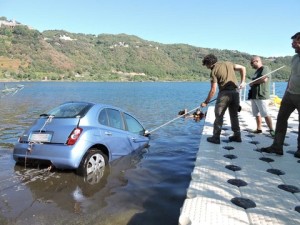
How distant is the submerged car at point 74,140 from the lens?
5.64 meters

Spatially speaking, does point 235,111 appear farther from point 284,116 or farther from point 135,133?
point 135,133

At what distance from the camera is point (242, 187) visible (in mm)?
4672

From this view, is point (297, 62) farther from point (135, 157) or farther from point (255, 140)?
point (135, 157)

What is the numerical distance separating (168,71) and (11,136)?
160 meters

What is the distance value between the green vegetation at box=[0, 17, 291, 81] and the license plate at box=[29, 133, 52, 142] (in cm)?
11646

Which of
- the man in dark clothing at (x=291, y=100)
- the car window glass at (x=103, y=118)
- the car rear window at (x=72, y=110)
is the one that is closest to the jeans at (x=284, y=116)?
the man in dark clothing at (x=291, y=100)

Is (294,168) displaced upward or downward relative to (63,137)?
downward

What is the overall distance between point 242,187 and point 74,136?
3003mm

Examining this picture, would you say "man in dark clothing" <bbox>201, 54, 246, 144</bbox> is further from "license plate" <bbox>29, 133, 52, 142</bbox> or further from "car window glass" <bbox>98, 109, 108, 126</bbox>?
"license plate" <bbox>29, 133, 52, 142</bbox>

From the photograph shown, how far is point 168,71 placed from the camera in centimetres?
16875


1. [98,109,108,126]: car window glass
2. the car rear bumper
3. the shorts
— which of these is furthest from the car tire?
the shorts

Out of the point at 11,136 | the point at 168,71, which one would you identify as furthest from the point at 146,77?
the point at 11,136

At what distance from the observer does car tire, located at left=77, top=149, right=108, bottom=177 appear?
19.0 ft

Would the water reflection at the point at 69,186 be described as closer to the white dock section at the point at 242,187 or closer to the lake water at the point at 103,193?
the lake water at the point at 103,193
